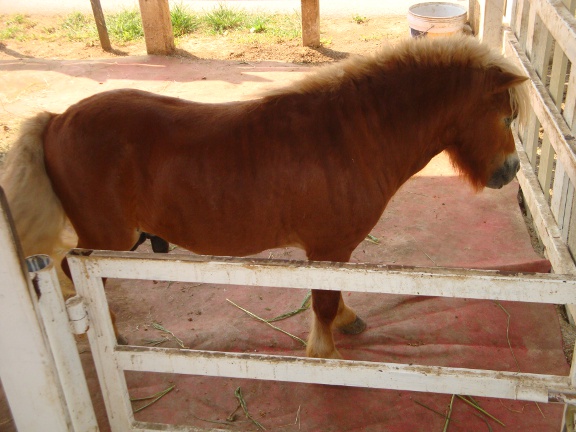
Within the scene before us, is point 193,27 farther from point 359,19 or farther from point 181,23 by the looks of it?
point 359,19

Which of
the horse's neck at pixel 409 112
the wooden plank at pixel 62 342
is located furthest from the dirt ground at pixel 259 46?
the wooden plank at pixel 62 342

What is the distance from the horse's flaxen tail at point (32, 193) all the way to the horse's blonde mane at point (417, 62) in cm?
124

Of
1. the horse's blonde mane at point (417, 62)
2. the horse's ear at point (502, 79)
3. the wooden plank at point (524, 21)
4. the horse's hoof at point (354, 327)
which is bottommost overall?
the horse's hoof at point (354, 327)

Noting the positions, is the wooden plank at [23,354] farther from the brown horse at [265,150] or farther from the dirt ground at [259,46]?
the dirt ground at [259,46]

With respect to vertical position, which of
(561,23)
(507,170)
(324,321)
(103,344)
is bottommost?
(324,321)

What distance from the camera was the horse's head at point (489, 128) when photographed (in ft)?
9.74

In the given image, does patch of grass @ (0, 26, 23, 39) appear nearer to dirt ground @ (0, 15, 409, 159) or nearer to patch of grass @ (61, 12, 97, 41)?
dirt ground @ (0, 15, 409, 159)

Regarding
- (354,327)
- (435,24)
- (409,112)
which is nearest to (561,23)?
(409,112)

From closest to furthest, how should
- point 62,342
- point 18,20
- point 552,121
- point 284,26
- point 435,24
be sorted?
point 62,342 → point 552,121 → point 435,24 → point 284,26 → point 18,20

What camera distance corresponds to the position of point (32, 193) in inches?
117

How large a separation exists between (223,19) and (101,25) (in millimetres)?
1880

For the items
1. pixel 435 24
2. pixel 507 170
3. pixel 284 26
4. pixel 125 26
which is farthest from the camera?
pixel 125 26

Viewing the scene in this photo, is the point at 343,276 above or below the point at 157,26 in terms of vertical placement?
above

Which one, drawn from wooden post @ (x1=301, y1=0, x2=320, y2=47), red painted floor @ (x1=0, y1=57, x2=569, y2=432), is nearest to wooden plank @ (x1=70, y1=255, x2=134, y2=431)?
red painted floor @ (x1=0, y1=57, x2=569, y2=432)
